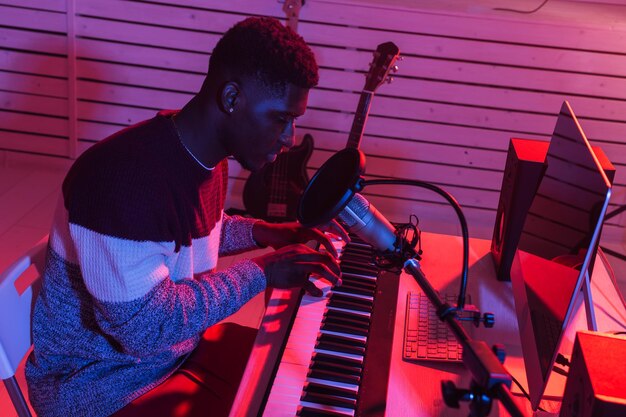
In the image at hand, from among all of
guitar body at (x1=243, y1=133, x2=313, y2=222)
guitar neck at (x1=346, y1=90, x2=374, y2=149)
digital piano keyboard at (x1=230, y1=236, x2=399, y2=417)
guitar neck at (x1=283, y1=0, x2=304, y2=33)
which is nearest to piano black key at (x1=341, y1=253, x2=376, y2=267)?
digital piano keyboard at (x1=230, y1=236, x2=399, y2=417)

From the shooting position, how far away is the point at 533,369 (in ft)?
5.26

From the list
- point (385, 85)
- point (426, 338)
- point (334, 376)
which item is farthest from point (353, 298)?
point (385, 85)

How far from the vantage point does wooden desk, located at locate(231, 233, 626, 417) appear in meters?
1.63

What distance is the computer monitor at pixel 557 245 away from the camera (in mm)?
1399

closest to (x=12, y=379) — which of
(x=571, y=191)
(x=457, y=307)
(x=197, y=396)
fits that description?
(x=197, y=396)

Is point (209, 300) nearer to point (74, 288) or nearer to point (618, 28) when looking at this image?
point (74, 288)

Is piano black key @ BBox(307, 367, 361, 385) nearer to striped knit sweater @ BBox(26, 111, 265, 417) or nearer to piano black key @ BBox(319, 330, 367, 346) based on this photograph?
piano black key @ BBox(319, 330, 367, 346)

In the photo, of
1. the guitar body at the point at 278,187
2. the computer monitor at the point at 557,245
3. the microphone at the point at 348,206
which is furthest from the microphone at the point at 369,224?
the guitar body at the point at 278,187

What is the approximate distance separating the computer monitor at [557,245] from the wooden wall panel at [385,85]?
2.71m

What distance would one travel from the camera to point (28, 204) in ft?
14.7

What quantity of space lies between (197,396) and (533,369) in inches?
36.5

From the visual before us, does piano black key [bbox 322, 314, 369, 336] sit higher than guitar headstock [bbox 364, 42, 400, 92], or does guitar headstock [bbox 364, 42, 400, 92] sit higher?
guitar headstock [bbox 364, 42, 400, 92]

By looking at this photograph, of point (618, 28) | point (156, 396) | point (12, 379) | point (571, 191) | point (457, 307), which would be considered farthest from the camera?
point (618, 28)

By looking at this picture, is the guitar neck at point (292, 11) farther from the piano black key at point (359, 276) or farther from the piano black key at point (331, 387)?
the piano black key at point (331, 387)
